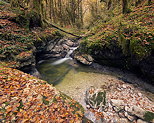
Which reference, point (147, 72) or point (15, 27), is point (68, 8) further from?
point (147, 72)

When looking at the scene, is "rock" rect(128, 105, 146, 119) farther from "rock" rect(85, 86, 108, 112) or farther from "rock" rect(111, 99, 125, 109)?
"rock" rect(85, 86, 108, 112)

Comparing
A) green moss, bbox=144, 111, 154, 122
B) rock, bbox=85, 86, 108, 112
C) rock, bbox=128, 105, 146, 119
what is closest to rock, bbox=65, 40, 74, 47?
rock, bbox=85, 86, 108, 112

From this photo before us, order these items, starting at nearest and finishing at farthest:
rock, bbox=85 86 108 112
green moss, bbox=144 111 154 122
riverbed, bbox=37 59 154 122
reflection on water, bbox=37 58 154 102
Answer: green moss, bbox=144 111 154 122 → rock, bbox=85 86 108 112 → riverbed, bbox=37 59 154 122 → reflection on water, bbox=37 58 154 102

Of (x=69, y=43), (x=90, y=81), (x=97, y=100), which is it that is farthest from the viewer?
(x=69, y=43)

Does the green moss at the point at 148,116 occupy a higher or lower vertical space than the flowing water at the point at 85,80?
higher

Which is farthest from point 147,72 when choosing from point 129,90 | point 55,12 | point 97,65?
point 55,12

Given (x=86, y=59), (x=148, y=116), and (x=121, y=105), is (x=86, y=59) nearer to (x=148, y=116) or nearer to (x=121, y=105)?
(x=121, y=105)

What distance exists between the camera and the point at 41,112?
9.07ft

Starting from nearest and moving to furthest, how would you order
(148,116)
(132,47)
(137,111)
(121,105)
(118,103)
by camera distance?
(148,116), (137,111), (121,105), (118,103), (132,47)

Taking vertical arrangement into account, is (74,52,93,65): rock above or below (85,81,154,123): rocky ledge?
above

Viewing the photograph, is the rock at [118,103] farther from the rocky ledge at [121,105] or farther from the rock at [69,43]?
the rock at [69,43]

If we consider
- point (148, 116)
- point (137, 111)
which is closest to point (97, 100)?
point (137, 111)

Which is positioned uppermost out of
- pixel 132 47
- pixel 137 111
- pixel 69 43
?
pixel 132 47

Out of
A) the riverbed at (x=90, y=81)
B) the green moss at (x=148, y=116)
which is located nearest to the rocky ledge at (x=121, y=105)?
the green moss at (x=148, y=116)
